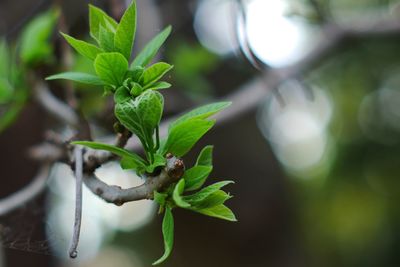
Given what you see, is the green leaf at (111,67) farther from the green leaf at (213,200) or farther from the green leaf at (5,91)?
the green leaf at (5,91)

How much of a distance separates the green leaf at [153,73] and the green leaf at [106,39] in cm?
6

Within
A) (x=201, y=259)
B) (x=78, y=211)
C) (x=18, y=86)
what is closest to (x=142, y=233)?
(x=201, y=259)

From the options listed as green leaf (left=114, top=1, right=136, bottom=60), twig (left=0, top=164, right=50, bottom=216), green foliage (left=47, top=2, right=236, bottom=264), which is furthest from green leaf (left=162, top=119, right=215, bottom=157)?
twig (left=0, top=164, right=50, bottom=216)

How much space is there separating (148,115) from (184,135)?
2.3 inches

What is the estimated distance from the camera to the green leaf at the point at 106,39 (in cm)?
66

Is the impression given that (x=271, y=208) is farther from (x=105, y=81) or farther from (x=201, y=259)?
(x=105, y=81)

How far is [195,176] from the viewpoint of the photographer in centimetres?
66

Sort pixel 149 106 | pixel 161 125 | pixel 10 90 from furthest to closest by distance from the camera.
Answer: pixel 161 125, pixel 10 90, pixel 149 106

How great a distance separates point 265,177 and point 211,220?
1.25 feet

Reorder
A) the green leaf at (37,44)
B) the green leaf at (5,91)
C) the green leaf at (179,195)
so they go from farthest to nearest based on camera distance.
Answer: the green leaf at (37,44) < the green leaf at (5,91) < the green leaf at (179,195)

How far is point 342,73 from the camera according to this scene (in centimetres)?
355

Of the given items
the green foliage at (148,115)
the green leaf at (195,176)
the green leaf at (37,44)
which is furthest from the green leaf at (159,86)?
the green leaf at (37,44)

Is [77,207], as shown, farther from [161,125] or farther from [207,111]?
[161,125]

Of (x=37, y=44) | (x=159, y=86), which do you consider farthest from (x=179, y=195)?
(x=37, y=44)
